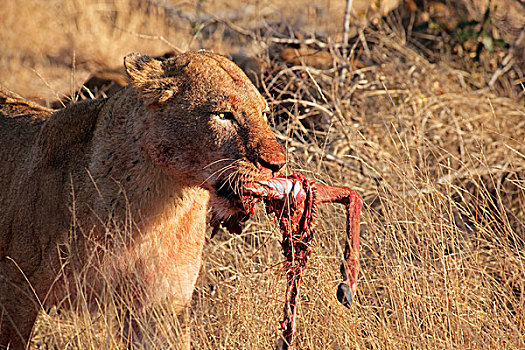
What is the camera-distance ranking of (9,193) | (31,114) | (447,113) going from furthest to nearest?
(447,113)
(31,114)
(9,193)

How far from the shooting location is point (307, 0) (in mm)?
7949

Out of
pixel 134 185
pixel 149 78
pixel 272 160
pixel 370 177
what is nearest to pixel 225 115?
pixel 272 160

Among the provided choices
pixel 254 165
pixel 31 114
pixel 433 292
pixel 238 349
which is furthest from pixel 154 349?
pixel 31 114

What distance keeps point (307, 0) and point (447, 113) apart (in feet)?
8.64

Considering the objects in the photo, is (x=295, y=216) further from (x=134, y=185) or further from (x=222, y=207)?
(x=134, y=185)

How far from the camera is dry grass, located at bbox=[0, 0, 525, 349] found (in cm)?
326

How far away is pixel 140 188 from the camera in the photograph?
123 inches

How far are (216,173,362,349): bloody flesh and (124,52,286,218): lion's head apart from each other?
6 cm

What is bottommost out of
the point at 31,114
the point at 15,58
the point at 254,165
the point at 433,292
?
the point at 15,58

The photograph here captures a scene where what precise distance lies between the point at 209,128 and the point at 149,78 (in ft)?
1.48

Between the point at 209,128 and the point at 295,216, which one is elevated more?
the point at 209,128

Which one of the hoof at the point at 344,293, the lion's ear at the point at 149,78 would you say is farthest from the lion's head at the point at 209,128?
the hoof at the point at 344,293

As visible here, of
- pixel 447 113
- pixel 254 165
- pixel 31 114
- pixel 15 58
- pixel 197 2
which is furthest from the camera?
pixel 197 2

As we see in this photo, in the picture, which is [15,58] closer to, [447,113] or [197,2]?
[197,2]
